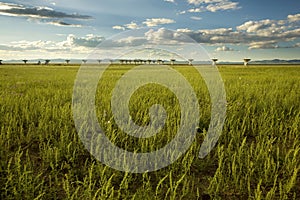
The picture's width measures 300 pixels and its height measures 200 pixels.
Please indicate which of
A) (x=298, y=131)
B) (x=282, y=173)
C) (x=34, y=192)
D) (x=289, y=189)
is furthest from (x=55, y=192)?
(x=298, y=131)

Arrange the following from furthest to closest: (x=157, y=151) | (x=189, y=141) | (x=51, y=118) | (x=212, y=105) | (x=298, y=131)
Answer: (x=212, y=105), (x=51, y=118), (x=298, y=131), (x=189, y=141), (x=157, y=151)

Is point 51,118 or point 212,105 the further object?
point 212,105

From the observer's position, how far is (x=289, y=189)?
8.35 feet

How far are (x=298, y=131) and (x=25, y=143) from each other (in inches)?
167

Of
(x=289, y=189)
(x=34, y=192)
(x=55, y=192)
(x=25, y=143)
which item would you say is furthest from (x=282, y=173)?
(x=25, y=143)

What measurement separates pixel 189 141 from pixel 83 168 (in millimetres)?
1499

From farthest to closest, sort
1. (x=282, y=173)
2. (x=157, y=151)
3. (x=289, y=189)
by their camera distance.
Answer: (x=157, y=151)
(x=282, y=173)
(x=289, y=189)

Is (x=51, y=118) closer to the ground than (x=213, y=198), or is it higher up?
higher up

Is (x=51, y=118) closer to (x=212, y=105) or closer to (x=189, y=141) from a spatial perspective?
(x=189, y=141)

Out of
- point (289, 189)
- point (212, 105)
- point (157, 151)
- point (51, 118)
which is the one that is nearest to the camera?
point (289, 189)

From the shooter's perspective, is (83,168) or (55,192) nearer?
(55,192)

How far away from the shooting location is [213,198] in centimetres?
263

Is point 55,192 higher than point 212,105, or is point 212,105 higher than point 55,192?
point 212,105

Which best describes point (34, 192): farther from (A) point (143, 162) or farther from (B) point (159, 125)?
(B) point (159, 125)
